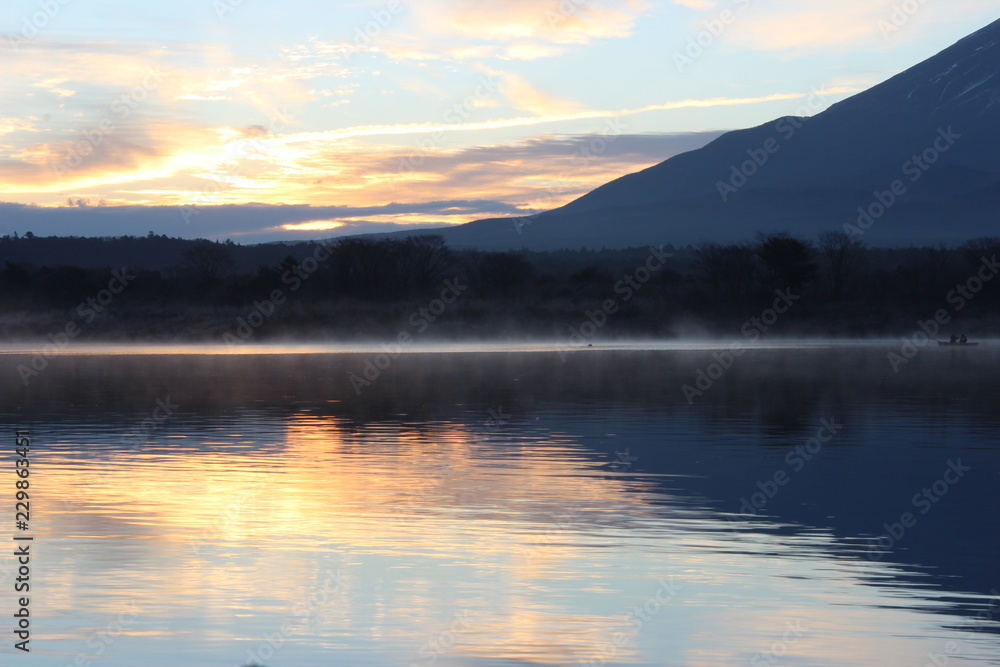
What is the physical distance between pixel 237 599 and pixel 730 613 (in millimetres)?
4362

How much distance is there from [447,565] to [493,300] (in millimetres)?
70195

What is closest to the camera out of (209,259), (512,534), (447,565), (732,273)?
(447,565)

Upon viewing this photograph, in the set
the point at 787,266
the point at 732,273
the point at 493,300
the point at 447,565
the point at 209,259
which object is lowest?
the point at 447,565

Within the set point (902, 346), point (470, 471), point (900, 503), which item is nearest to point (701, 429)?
point (470, 471)

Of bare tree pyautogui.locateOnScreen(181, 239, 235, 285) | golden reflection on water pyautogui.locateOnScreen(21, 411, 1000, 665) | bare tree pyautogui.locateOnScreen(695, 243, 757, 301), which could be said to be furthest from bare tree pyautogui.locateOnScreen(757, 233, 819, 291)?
golden reflection on water pyautogui.locateOnScreen(21, 411, 1000, 665)

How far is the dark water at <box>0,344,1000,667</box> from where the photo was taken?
10422mm

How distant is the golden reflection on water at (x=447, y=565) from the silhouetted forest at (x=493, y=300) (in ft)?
192

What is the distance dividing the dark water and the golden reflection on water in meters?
0.04

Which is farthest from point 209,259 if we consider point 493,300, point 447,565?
point 447,565

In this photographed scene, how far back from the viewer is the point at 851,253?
3703 inches

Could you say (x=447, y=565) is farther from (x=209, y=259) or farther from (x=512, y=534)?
(x=209, y=259)

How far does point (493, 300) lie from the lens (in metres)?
82.9

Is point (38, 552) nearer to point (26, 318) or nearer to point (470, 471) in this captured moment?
point (470, 471)

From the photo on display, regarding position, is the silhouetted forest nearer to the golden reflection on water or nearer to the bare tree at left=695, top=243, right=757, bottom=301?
the bare tree at left=695, top=243, right=757, bottom=301
